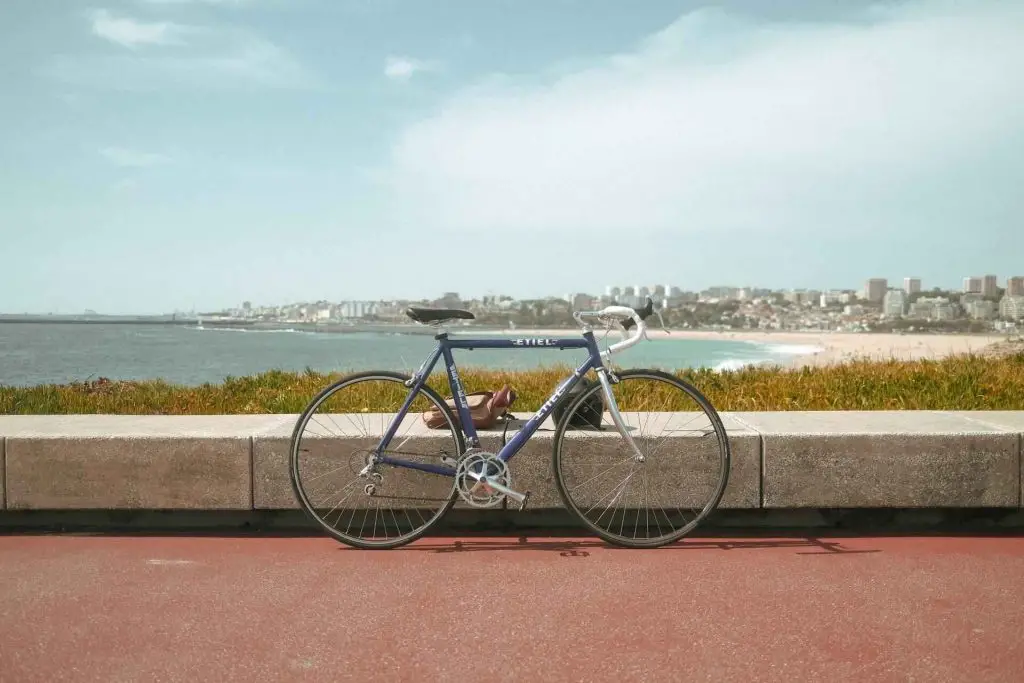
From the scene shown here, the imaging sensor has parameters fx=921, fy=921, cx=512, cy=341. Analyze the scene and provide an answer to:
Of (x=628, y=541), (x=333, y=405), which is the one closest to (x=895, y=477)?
(x=628, y=541)

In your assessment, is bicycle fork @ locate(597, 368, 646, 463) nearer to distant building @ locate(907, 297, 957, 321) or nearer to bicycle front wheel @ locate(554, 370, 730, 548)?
bicycle front wheel @ locate(554, 370, 730, 548)

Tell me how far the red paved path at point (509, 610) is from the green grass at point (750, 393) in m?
3.31

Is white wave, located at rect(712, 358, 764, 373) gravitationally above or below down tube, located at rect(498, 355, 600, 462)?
below

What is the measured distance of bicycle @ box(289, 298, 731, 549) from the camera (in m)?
5.22

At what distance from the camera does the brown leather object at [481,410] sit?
5.44 metres

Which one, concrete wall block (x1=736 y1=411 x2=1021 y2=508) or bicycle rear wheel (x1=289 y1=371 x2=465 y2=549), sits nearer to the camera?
bicycle rear wheel (x1=289 y1=371 x2=465 y2=549)

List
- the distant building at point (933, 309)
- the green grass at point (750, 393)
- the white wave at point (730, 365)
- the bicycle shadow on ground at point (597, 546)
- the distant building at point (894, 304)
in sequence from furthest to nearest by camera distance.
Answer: the distant building at point (894, 304) → the distant building at point (933, 309) → the white wave at point (730, 365) → the green grass at point (750, 393) → the bicycle shadow on ground at point (597, 546)

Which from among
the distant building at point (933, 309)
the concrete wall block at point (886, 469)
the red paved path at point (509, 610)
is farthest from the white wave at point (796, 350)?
the red paved path at point (509, 610)

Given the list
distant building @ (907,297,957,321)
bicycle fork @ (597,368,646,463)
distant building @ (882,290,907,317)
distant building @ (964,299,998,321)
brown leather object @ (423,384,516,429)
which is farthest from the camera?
distant building @ (882,290,907,317)

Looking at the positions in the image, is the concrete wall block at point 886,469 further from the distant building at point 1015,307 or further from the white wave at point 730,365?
the distant building at point 1015,307

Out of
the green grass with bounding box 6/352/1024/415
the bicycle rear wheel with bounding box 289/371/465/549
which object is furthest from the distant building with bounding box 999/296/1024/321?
the bicycle rear wheel with bounding box 289/371/465/549

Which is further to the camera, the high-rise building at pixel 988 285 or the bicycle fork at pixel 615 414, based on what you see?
the high-rise building at pixel 988 285

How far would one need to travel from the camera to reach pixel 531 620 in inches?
156

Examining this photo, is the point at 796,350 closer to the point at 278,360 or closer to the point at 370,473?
the point at 278,360
